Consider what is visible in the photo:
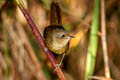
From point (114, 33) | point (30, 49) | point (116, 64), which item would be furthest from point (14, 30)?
point (116, 64)

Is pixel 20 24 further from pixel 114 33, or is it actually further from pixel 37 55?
pixel 114 33

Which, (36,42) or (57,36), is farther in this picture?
(36,42)

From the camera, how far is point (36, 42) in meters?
2.52

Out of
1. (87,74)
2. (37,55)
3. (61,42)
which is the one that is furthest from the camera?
(37,55)

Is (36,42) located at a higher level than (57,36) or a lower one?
lower

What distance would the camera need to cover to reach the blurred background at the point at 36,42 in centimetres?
225

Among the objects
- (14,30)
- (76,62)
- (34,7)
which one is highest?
(34,7)

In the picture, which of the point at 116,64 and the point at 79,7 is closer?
the point at 79,7

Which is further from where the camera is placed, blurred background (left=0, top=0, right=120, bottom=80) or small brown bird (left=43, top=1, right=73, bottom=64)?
blurred background (left=0, top=0, right=120, bottom=80)

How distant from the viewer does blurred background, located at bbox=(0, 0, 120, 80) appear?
88.7 inches

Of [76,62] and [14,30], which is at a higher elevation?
[14,30]

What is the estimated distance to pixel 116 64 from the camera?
2.82m

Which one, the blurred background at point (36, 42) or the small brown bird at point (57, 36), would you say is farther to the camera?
the blurred background at point (36, 42)

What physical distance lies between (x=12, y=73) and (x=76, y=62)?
81 cm
